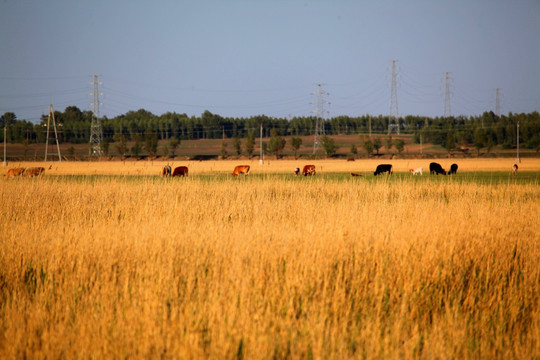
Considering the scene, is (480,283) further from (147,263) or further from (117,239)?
(117,239)

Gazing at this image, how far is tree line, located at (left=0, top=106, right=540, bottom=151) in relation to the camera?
122688 millimetres

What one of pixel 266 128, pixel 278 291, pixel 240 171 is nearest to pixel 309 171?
pixel 240 171

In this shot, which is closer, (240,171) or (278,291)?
(278,291)

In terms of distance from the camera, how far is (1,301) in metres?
6.69

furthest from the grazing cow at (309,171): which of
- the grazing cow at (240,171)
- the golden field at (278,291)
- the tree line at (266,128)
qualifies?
the tree line at (266,128)

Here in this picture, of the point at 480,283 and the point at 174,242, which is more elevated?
the point at 174,242

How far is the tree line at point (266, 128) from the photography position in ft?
403

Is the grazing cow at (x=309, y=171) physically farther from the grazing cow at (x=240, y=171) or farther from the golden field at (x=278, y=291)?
the golden field at (x=278, y=291)

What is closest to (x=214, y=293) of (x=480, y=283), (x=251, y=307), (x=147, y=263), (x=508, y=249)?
(x=251, y=307)

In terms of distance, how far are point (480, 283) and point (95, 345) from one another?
5.64 m

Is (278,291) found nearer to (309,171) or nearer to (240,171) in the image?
(240,171)

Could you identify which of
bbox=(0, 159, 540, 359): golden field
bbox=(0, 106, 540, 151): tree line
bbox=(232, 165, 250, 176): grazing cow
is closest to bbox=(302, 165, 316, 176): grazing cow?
bbox=(232, 165, 250, 176): grazing cow

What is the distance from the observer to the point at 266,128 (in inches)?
6900

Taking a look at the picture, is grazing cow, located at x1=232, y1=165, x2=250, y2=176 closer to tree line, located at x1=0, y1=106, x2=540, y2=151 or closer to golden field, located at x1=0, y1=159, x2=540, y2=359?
golden field, located at x1=0, y1=159, x2=540, y2=359
